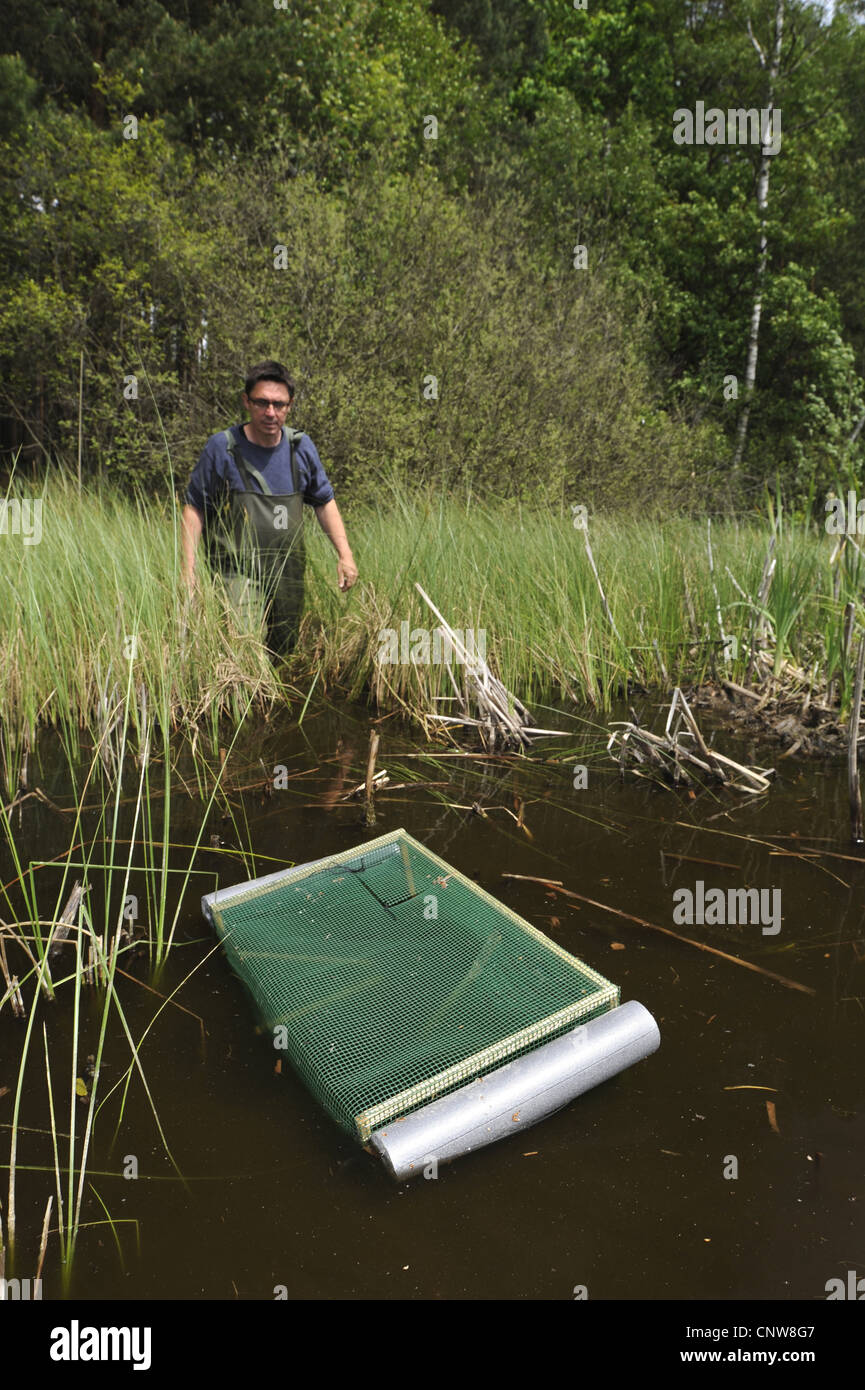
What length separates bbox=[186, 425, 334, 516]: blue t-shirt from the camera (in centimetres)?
492

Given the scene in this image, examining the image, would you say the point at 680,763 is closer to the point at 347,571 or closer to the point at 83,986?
the point at 347,571

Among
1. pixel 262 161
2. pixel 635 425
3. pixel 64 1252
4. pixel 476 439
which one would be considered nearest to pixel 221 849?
pixel 64 1252

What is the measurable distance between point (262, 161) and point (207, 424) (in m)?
5.45

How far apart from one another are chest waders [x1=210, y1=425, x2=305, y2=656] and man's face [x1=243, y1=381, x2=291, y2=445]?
7.0 inches

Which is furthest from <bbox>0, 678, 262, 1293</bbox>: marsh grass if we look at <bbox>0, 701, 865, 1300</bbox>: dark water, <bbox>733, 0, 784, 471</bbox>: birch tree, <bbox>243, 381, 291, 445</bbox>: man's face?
<bbox>733, 0, 784, 471</bbox>: birch tree

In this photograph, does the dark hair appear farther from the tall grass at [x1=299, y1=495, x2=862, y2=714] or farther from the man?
the tall grass at [x1=299, y1=495, x2=862, y2=714]

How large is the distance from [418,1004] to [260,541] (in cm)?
341

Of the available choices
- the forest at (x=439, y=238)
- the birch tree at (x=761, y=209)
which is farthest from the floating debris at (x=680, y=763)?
the birch tree at (x=761, y=209)

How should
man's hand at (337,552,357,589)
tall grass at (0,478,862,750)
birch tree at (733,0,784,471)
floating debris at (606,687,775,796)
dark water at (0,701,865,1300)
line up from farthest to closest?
birch tree at (733,0,784,471) → man's hand at (337,552,357,589) → tall grass at (0,478,862,750) → floating debris at (606,687,775,796) → dark water at (0,701,865,1300)

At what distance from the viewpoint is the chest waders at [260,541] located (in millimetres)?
4898

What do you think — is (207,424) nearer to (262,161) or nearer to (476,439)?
Result: (476,439)

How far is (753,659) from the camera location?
4.87m

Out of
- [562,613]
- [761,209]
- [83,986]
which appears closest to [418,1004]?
[83,986]

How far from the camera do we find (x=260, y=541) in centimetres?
504
